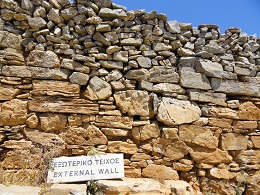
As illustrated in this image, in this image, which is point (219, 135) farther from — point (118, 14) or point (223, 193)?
point (118, 14)

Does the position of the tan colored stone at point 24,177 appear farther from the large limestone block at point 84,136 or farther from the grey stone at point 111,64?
the grey stone at point 111,64

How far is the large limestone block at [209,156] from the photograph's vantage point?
4707 mm

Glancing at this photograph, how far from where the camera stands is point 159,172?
458 centimetres

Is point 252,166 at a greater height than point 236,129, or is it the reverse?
point 236,129

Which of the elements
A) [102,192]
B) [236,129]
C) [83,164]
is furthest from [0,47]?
[236,129]

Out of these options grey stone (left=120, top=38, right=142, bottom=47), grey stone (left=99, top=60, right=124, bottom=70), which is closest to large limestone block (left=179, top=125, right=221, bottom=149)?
grey stone (left=99, top=60, right=124, bottom=70)

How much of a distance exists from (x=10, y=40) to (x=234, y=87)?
13.8ft

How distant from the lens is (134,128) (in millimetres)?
4617

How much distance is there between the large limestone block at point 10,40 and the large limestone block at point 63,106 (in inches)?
40.3

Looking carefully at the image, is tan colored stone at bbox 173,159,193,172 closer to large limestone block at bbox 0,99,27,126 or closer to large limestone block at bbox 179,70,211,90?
large limestone block at bbox 179,70,211,90

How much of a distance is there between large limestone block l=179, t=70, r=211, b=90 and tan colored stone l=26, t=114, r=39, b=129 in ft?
8.78

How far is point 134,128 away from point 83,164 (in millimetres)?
1091

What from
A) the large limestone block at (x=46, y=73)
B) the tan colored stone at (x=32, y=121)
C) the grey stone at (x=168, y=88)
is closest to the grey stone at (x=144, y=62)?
the grey stone at (x=168, y=88)

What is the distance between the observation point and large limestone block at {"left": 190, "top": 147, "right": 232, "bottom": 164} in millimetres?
4707
